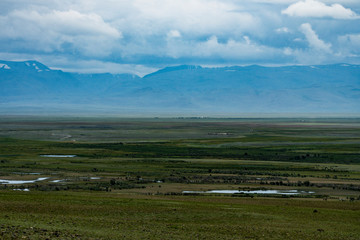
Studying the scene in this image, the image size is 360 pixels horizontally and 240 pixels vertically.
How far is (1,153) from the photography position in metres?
76.6

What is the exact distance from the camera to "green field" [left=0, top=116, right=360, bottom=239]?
25141mm

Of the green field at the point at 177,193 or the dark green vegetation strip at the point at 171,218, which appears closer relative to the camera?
the dark green vegetation strip at the point at 171,218

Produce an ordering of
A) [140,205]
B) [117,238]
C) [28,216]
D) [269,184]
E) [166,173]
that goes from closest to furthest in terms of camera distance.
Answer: [117,238] < [28,216] < [140,205] < [269,184] < [166,173]

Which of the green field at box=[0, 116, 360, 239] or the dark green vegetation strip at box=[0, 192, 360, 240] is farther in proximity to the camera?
the green field at box=[0, 116, 360, 239]

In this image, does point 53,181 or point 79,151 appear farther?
point 79,151

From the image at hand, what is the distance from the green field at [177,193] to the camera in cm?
2514

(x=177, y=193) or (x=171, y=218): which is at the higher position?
(x=171, y=218)

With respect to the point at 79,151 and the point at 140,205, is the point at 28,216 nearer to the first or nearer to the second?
the point at 140,205

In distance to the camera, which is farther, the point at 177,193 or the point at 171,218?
the point at 177,193

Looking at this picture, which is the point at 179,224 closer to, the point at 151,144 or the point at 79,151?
the point at 79,151

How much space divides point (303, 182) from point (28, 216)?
93.5 feet

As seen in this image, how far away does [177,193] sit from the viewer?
133ft

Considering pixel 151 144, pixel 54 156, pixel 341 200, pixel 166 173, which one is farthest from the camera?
pixel 151 144

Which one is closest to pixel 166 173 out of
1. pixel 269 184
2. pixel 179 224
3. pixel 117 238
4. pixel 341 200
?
pixel 269 184
